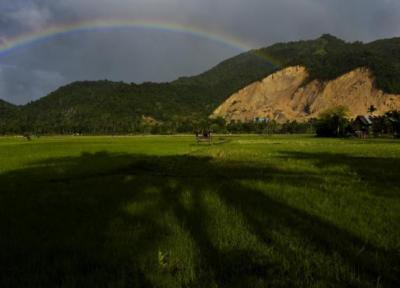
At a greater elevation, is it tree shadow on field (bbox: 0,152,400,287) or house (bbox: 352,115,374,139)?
tree shadow on field (bbox: 0,152,400,287)

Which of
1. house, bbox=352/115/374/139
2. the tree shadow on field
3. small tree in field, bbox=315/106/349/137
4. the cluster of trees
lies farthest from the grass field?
house, bbox=352/115/374/139

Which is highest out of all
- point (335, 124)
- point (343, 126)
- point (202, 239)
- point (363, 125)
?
point (202, 239)

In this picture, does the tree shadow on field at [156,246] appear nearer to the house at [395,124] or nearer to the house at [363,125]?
the house at [395,124]

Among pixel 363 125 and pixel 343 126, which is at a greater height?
pixel 343 126

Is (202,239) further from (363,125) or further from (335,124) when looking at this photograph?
(363,125)

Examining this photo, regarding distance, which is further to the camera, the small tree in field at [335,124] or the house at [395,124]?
the small tree in field at [335,124]

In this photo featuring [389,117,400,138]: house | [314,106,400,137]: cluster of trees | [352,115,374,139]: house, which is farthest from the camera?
[352,115,374,139]: house

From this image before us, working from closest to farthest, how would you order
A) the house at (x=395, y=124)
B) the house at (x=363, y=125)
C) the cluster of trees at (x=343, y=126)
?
the house at (x=395, y=124) < the cluster of trees at (x=343, y=126) < the house at (x=363, y=125)

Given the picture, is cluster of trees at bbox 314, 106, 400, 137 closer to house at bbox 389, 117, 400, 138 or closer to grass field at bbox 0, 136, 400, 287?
house at bbox 389, 117, 400, 138

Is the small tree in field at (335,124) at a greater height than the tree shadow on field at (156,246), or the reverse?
the tree shadow on field at (156,246)

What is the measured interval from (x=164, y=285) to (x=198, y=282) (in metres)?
0.39

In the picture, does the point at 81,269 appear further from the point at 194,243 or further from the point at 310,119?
the point at 310,119

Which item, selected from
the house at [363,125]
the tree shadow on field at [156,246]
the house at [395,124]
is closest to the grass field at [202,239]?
the tree shadow on field at [156,246]

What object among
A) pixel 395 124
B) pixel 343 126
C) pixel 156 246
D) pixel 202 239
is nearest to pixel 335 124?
pixel 343 126
